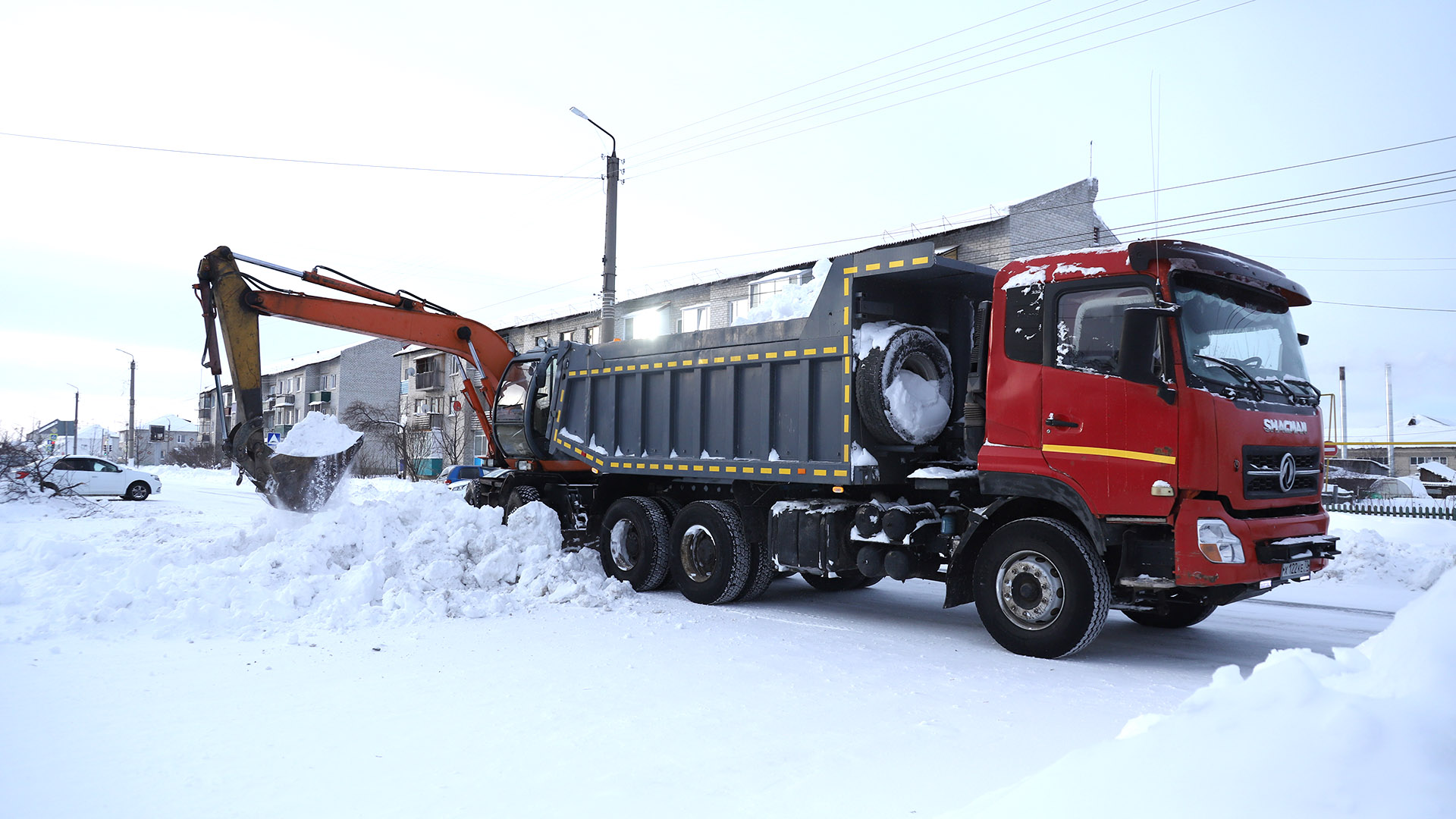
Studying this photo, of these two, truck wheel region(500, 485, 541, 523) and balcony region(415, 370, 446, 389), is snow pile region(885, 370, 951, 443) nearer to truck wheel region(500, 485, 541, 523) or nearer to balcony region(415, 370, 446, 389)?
truck wheel region(500, 485, 541, 523)

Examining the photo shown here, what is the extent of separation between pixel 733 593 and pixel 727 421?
178 cm

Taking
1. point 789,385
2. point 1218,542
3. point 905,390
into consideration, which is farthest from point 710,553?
point 1218,542

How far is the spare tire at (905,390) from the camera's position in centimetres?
782

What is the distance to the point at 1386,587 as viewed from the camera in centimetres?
1108

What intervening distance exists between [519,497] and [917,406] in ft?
19.5

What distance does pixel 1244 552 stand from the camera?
6016mm

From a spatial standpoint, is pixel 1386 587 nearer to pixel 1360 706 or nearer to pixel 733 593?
pixel 733 593

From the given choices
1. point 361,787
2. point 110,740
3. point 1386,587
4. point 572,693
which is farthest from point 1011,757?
point 1386,587

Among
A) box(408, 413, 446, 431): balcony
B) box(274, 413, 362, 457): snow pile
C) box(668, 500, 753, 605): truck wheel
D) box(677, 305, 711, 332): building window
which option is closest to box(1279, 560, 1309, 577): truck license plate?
box(668, 500, 753, 605): truck wheel

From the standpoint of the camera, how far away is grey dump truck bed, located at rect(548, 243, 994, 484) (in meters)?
8.08

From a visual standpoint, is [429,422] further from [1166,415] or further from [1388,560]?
[1166,415]

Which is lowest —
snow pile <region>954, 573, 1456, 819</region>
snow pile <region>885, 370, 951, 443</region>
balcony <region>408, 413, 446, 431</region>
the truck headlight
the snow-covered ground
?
the snow-covered ground

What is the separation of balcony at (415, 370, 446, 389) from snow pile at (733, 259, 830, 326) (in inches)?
1937

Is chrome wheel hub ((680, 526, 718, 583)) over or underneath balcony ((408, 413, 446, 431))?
underneath
